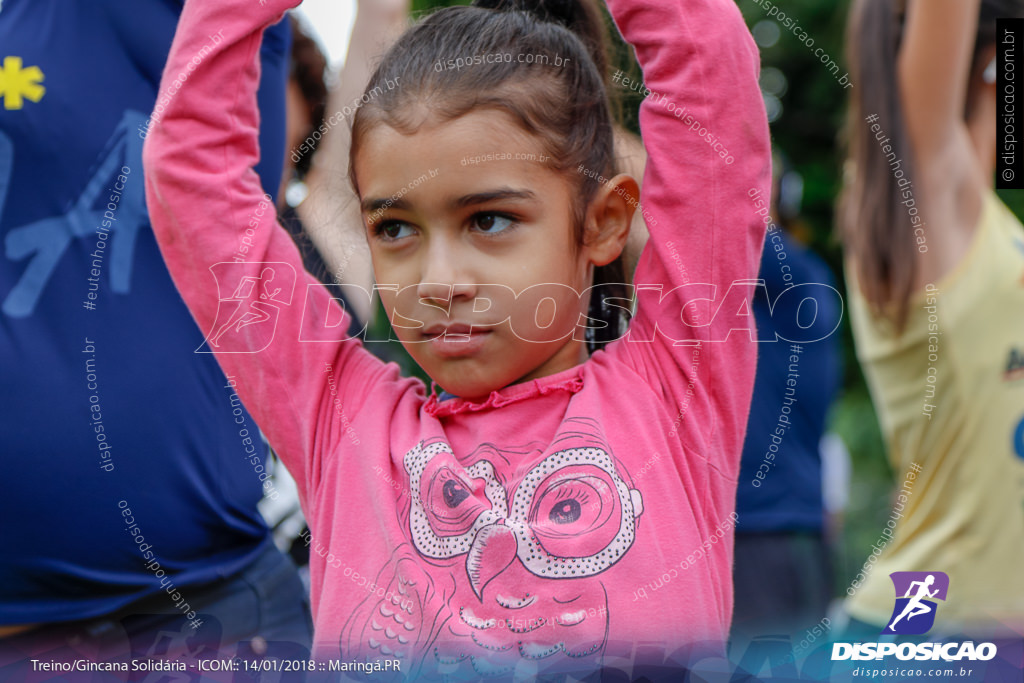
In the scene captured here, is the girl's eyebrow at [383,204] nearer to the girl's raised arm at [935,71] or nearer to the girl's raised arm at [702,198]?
the girl's raised arm at [702,198]

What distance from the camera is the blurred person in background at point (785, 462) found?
109 centimetres

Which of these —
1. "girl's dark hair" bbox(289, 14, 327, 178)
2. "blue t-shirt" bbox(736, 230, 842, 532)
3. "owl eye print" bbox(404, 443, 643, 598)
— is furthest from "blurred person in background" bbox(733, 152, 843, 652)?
"girl's dark hair" bbox(289, 14, 327, 178)

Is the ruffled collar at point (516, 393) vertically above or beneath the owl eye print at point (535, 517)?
above

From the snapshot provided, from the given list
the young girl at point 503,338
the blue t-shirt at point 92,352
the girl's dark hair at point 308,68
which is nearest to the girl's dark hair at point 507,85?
the young girl at point 503,338

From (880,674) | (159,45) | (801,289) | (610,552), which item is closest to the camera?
(610,552)

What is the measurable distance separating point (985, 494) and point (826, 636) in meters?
0.23

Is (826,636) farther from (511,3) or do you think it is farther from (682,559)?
(511,3)

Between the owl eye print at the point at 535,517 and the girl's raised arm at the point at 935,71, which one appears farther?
the girl's raised arm at the point at 935,71

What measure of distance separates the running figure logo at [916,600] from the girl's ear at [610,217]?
0.43 m

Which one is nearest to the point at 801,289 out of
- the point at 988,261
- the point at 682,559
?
the point at 988,261

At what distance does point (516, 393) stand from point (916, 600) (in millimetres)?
444

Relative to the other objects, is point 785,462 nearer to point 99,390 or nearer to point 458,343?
point 458,343

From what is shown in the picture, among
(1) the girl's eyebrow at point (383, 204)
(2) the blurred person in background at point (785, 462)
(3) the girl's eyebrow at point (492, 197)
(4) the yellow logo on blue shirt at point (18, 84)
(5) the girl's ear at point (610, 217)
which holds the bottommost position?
(2) the blurred person in background at point (785, 462)

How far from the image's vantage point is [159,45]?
87 cm
